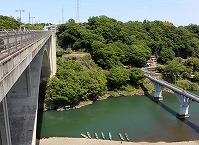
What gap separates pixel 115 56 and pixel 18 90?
3776 centimetres

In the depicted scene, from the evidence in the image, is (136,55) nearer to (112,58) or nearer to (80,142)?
(112,58)

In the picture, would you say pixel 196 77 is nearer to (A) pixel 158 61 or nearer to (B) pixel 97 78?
(A) pixel 158 61

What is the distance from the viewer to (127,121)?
34.0 metres

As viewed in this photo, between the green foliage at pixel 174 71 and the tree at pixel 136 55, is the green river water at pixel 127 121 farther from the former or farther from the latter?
the tree at pixel 136 55

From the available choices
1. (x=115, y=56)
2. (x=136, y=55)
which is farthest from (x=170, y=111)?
(x=136, y=55)

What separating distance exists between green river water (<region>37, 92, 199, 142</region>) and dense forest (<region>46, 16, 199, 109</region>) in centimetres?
325

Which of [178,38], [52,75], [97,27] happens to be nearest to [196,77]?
[178,38]

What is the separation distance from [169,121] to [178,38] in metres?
43.3

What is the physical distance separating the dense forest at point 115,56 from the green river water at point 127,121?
10.6 feet

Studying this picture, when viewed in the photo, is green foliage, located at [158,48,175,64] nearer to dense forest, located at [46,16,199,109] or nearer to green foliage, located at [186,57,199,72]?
dense forest, located at [46,16,199,109]

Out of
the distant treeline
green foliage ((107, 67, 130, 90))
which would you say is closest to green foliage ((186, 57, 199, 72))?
the distant treeline

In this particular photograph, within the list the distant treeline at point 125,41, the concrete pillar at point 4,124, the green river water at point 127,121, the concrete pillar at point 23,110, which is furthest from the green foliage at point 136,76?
the concrete pillar at point 4,124

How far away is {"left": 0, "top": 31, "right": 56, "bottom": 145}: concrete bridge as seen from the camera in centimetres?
863

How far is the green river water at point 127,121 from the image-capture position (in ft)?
97.0
